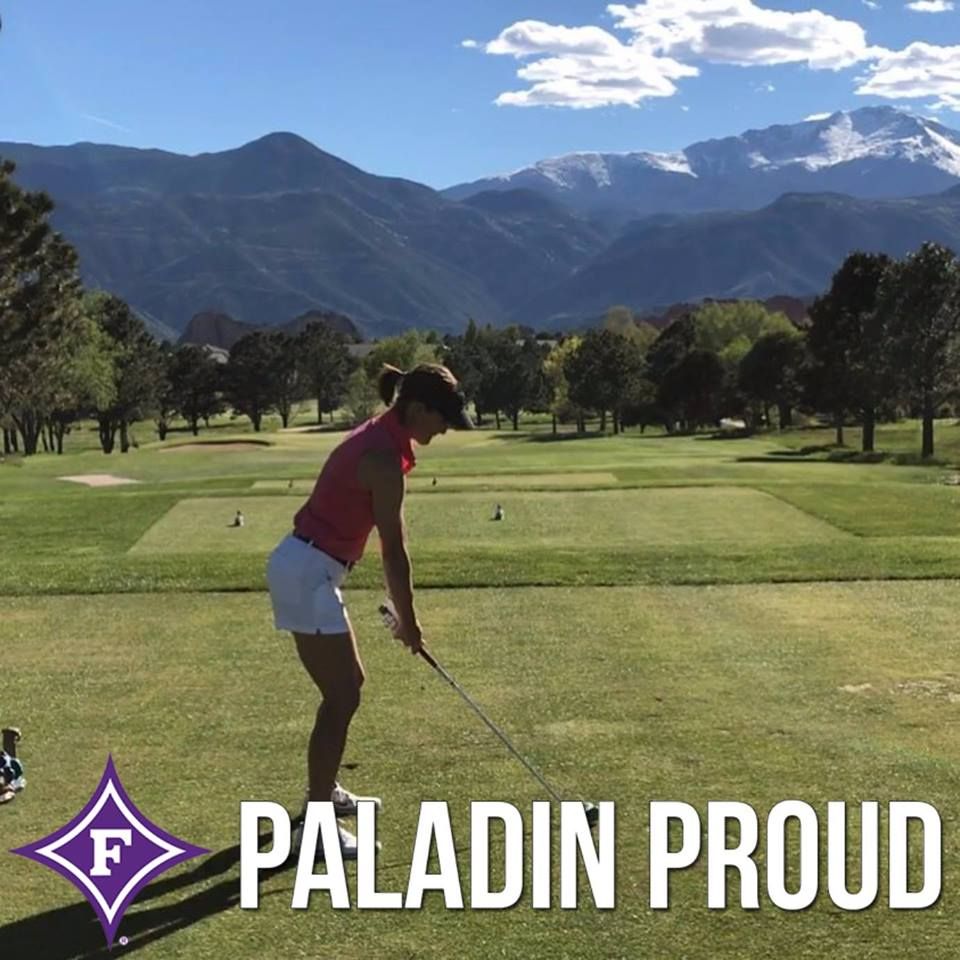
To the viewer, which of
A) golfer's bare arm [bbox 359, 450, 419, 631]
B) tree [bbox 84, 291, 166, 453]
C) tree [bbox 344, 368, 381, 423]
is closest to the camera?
golfer's bare arm [bbox 359, 450, 419, 631]

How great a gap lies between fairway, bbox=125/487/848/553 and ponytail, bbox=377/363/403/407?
1100 centimetres

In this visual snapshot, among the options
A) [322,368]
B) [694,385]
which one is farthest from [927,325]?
[322,368]

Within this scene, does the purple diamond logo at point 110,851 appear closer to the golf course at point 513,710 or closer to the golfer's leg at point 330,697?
the golf course at point 513,710

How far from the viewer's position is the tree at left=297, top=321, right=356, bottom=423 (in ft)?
420

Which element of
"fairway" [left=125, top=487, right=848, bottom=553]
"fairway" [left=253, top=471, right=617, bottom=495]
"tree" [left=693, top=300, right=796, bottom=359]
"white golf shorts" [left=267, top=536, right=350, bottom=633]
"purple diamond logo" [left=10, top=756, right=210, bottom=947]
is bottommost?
"purple diamond logo" [left=10, top=756, right=210, bottom=947]

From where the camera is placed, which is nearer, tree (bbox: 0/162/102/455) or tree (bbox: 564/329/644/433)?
tree (bbox: 0/162/102/455)

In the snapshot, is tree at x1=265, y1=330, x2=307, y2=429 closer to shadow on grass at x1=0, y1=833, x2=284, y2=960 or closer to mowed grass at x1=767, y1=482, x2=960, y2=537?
mowed grass at x1=767, y1=482, x2=960, y2=537

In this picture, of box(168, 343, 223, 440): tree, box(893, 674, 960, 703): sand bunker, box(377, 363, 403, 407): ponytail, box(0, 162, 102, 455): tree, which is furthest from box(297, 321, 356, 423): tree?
box(377, 363, 403, 407): ponytail

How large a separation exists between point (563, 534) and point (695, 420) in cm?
8057

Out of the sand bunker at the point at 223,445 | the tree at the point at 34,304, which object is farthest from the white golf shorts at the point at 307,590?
the sand bunker at the point at 223,445

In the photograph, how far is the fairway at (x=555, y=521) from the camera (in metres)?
18.1

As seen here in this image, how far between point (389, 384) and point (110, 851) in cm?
269

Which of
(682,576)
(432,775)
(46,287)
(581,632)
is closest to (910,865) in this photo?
(432,775)

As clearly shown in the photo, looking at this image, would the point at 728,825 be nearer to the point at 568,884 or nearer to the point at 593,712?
the point at 568,884
